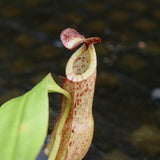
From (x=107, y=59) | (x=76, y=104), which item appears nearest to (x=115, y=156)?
(x=76, y=104)

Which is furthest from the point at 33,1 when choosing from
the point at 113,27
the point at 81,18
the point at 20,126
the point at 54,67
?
the point at 20,126

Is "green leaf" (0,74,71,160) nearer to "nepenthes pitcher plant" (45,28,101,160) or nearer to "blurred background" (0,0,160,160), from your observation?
"nepenthes pitcher plant" (45,28,101,160)

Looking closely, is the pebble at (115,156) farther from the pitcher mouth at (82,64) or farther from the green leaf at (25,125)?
the green leaf at (25,125)

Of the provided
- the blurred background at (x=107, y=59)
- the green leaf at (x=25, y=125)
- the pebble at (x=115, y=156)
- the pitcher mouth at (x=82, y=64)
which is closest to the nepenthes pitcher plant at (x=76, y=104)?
the pitcher mouth at (x=82, y=64)

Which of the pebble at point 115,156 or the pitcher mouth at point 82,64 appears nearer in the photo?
the pitcher mouth at point 82,64

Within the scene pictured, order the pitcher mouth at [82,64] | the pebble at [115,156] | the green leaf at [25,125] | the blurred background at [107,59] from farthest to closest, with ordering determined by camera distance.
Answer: the blurred background at [107,59], the pebble at [115,156], the pitcher mouth at [82,64], the green leaf at [25,125]
